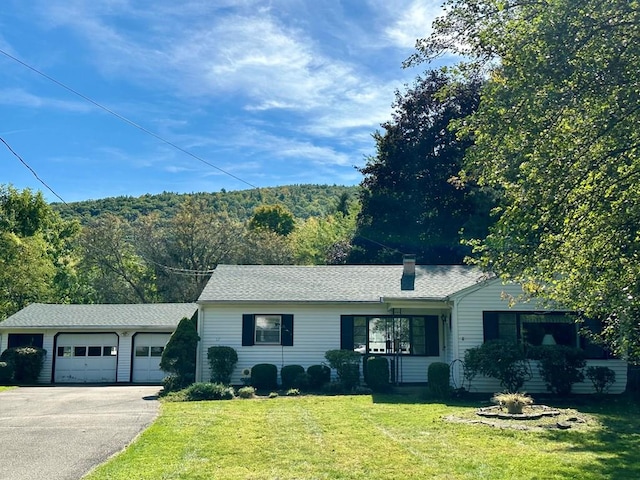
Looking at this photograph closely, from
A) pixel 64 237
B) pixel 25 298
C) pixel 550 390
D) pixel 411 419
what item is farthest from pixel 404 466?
pixel 64 237

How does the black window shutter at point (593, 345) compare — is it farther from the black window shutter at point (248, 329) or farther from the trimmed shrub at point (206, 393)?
the trimmed shrub at point (206, 393)

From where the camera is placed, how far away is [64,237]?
4388cm

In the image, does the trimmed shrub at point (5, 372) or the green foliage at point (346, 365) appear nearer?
the green foliage at point (346, 365)

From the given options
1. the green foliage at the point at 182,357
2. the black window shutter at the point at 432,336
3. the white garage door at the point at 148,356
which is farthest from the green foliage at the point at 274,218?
the black window shutter at the point at 432,336

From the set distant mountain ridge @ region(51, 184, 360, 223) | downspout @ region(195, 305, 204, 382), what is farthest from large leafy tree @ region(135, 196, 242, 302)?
downspout @ region(195, 305, 204, 382)

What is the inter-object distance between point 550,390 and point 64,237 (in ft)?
126

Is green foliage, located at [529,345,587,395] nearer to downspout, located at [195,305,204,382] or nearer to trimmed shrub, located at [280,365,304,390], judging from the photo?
trimmed shrub, located at [280,365,304,390]

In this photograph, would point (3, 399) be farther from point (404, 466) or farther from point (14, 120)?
point (404, 466)

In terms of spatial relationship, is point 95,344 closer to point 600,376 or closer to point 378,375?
point 378,375

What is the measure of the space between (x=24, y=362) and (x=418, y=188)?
20118 millimetres

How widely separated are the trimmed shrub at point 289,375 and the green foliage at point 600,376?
8368mm

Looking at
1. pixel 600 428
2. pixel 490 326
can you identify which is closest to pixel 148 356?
pixel 490 326

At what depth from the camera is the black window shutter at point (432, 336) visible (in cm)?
1867

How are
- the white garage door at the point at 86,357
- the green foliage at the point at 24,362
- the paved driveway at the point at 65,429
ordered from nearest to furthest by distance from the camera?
1. the paved driveway at the point at 65,429
2. the green foliage at the point at 24,362
3. the white garage door at the point at 86,357
